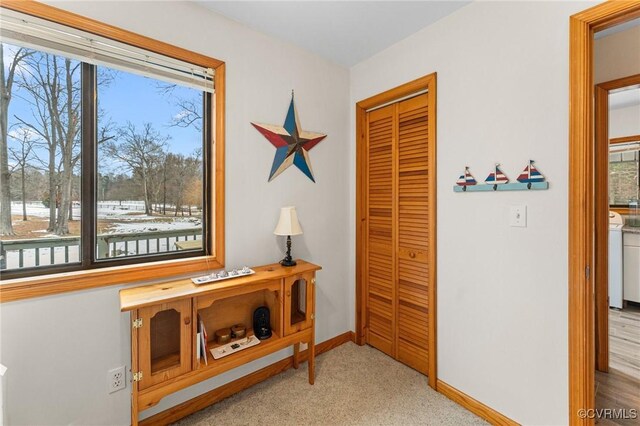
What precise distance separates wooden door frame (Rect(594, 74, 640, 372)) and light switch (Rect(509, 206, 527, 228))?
1.12 metres

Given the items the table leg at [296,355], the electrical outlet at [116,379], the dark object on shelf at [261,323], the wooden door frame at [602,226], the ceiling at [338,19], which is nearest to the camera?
the electrical outlet at [116,379]

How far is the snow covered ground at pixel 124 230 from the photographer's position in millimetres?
1396

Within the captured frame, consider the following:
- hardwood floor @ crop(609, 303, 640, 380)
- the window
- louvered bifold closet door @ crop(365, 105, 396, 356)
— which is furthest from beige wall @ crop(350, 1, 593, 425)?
the window

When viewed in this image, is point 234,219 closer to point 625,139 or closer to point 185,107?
point 185,107

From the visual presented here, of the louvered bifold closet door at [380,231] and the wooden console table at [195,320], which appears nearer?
the wooden console table at [195,320]

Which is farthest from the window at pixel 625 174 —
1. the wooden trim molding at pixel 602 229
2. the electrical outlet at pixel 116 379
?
the electrical outlet at pixel 116 379

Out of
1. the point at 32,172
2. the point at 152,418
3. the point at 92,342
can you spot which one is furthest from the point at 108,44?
the point at 152,418

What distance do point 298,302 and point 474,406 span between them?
129 centimetres

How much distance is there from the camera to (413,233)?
217 centimetres

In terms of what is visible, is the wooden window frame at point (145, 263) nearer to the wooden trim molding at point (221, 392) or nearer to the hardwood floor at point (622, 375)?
the wooden trim molding at point (221, 392)

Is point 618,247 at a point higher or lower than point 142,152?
lower

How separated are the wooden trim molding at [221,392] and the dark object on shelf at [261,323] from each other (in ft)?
1.25

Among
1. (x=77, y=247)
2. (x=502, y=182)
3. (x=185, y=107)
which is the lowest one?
(x=77, y=247)

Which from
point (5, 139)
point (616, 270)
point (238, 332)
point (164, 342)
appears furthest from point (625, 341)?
point (5, 139)
